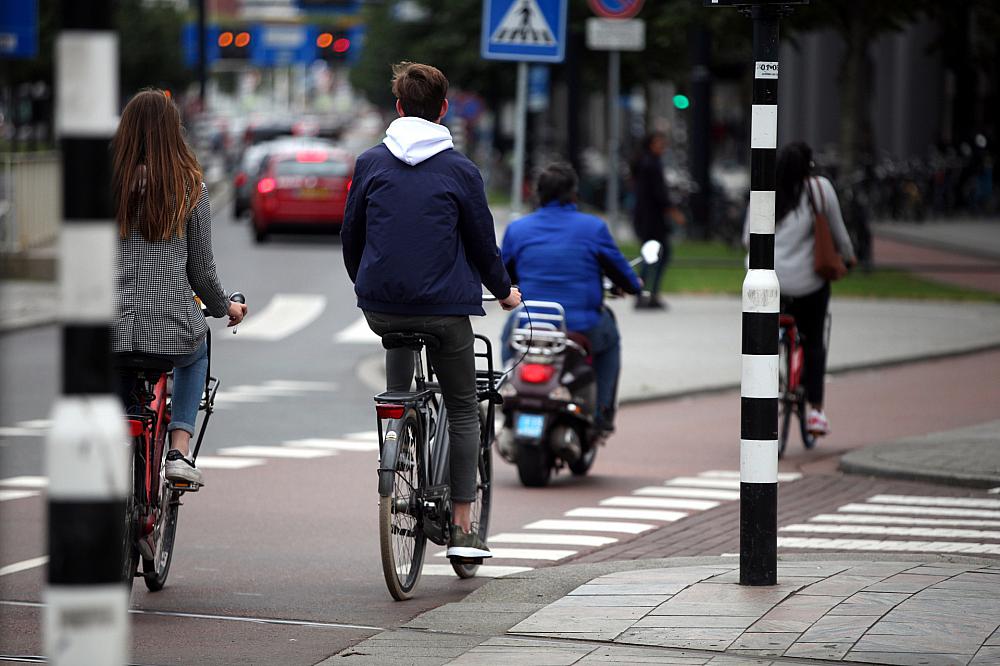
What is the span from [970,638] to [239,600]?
2.62 metres

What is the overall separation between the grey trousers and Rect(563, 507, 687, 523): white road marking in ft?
6.49

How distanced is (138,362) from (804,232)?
556 cm

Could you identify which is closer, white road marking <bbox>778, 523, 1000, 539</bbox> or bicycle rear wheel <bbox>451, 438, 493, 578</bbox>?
bicycle rear wheel <bbox>451, 438, 493, 578</bbox>

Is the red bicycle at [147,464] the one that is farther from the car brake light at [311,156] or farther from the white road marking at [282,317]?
the car brake light at [311,156]

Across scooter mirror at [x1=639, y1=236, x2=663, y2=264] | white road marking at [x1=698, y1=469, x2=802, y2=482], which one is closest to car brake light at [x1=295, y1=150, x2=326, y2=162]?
white road marking at [x1=698, y1=469, x2=802, y2=482]

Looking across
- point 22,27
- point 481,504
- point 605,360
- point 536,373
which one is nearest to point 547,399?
point 536,373

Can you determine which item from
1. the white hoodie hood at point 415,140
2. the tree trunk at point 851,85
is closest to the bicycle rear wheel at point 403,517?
the white hoodie hood at point 415,140

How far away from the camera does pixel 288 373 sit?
15.1 metres

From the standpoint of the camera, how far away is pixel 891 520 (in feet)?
28.4

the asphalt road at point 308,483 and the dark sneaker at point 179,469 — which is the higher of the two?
the dark sneaker at point 179,469

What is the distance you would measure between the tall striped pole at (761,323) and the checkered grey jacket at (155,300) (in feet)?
6.17

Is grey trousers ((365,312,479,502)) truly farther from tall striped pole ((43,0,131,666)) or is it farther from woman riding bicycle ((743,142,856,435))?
woman riding bicycle ((743,142,856,435))

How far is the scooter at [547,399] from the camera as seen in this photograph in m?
9.63

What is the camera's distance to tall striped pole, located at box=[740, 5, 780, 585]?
20.5ft
